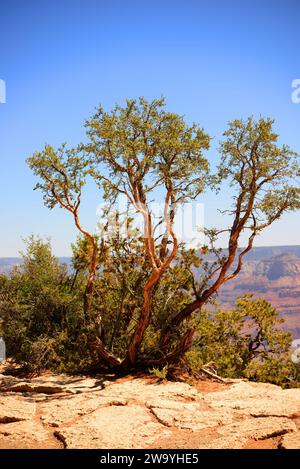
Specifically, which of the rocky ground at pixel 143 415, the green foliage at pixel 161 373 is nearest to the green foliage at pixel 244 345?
the green foliage at pixel 161 373

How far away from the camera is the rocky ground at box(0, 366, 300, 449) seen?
6590 mm

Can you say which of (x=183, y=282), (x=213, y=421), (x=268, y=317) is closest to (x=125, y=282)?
(x=183, y=282)

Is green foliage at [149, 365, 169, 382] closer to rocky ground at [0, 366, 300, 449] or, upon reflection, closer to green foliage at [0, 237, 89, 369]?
rocky ground at [0, 366, 300, 449]

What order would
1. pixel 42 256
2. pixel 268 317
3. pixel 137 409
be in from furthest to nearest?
pixel 268 317 < pixel 42 256 < pixel 137 409

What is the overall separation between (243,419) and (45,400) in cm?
468

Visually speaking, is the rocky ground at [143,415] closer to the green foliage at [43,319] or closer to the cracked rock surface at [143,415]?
the cracked rock surface at [143,415]

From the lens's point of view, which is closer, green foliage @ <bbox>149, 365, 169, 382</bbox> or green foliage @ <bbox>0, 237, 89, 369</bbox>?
green foliage @ <bbox>149, 365, 169, 382</bbox>

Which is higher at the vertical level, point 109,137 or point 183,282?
point 109,137

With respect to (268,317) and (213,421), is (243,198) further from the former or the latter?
(268,317)

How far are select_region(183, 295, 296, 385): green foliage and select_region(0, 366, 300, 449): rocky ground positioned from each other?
4.47 m

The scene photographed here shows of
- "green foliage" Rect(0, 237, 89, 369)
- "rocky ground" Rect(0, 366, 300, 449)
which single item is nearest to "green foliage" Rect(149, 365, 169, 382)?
"rocky ground" Rect(0, 366, 300, 449)

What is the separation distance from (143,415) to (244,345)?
1212cm

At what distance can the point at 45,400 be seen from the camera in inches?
370

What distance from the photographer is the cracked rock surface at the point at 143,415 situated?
21.6 ft
